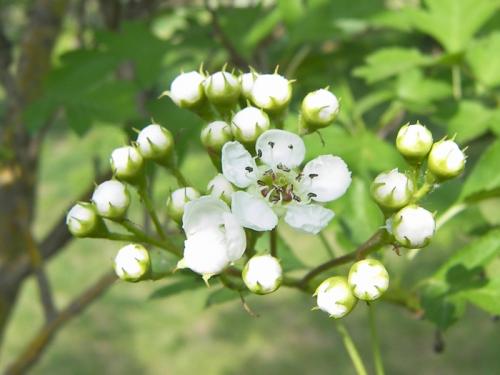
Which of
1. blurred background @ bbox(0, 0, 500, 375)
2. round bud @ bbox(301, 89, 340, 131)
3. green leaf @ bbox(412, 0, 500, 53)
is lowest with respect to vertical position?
blurred background @ bbox(0, 0, 500, 375)

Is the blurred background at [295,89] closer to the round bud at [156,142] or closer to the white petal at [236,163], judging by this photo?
the round bud at [156,142]

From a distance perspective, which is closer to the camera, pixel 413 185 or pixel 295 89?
pixel 413 185

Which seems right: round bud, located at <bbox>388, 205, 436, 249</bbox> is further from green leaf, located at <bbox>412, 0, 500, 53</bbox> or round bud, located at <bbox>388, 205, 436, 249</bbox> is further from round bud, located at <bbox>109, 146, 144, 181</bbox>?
green leaf, located at <bbox>412, 0, 500, 53</bbox>

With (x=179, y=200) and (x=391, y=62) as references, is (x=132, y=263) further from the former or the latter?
(x=391, y=62)

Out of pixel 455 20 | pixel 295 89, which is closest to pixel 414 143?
pixel 455 20

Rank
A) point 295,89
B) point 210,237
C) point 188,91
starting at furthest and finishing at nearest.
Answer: point 295,89, point 188,91, point 210,237

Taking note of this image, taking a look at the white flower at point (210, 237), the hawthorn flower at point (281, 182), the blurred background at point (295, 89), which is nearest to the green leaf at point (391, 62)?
the blurred background at point (295, 89)

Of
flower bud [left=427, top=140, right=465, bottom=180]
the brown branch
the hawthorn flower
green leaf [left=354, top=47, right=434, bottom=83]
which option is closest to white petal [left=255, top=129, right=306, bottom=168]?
the hawthorn flower
